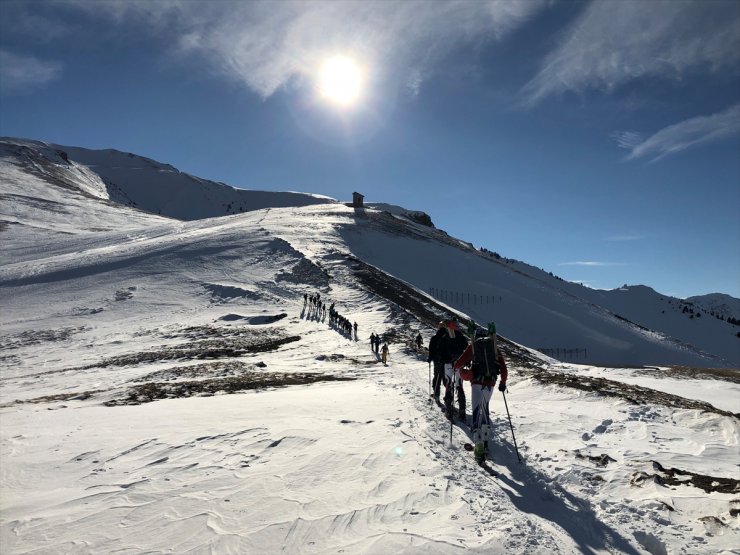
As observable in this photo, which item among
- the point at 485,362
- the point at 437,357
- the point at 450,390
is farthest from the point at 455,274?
the point at 485,362

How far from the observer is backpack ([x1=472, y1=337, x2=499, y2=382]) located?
9409 mm

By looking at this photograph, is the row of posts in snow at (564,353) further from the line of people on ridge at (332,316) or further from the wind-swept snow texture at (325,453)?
the line of people on ridge at (332,316)

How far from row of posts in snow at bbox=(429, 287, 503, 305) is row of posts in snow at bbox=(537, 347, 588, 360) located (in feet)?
33.2

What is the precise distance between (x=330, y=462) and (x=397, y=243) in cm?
6319

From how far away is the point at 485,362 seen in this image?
9.48 m

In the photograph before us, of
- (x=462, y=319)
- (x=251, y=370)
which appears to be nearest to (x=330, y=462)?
(x=251, y=370)

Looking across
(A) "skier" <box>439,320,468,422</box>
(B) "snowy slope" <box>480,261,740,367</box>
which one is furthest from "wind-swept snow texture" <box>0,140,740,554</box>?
(B) "snowy slope" <box>480,261,740,367</box>

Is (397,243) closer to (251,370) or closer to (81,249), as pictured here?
(81,249)

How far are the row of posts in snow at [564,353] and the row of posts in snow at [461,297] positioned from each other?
10.1 metres

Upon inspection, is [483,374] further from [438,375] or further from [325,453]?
[438,375]

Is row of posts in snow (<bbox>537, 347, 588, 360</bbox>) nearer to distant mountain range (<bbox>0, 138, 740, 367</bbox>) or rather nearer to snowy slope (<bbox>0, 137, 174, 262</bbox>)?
distant mountain range (<bbox>0, 138, 740, 367</bbox>)

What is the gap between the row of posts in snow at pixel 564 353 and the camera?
4778 cm

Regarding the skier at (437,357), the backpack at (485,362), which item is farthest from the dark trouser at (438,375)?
the backpack at (485,362)

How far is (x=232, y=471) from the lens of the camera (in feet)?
24.2
